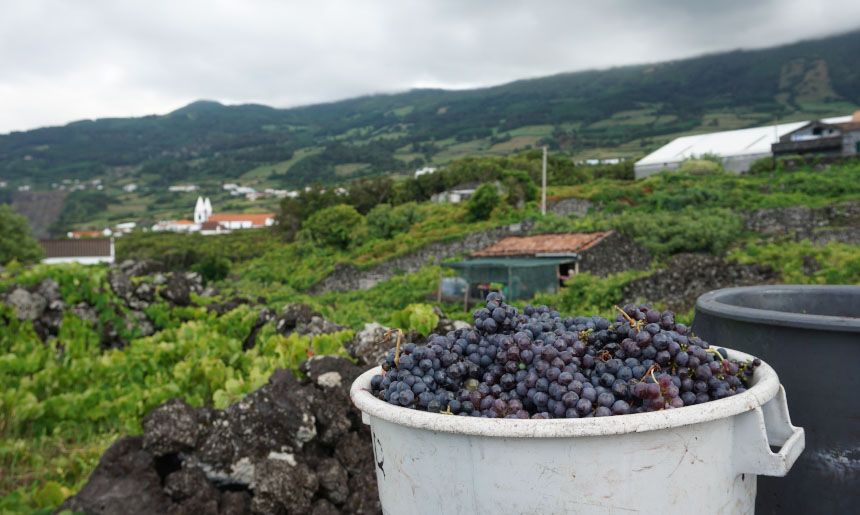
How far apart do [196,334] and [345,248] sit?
3452cm

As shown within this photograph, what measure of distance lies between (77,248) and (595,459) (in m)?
79.8

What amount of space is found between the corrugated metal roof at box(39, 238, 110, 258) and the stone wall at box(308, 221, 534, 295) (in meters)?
48.6

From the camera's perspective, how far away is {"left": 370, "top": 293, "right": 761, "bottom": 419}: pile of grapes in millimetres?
1596

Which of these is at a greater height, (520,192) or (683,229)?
(520,192)

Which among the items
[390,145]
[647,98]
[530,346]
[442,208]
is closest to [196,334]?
[530,346]

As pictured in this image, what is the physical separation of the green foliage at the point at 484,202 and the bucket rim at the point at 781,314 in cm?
3095

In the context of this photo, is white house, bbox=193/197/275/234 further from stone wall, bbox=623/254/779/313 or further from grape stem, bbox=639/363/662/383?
grape stem, bbox=639/363/662/383

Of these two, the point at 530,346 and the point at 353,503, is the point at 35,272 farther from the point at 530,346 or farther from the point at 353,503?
the point at 530,346

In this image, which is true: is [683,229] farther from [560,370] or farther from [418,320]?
[560,370]

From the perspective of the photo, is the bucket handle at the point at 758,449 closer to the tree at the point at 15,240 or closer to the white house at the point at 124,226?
the tree at the point at 15,240

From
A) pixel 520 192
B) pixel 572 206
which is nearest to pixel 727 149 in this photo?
pixel 572 206

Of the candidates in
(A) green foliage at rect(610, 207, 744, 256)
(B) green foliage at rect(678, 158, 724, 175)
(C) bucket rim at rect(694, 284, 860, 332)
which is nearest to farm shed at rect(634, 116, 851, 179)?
(B) green foliage at rect(678, 158, 724, 175)

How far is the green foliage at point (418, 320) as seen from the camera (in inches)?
167

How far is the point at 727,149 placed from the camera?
50406 millimetres
